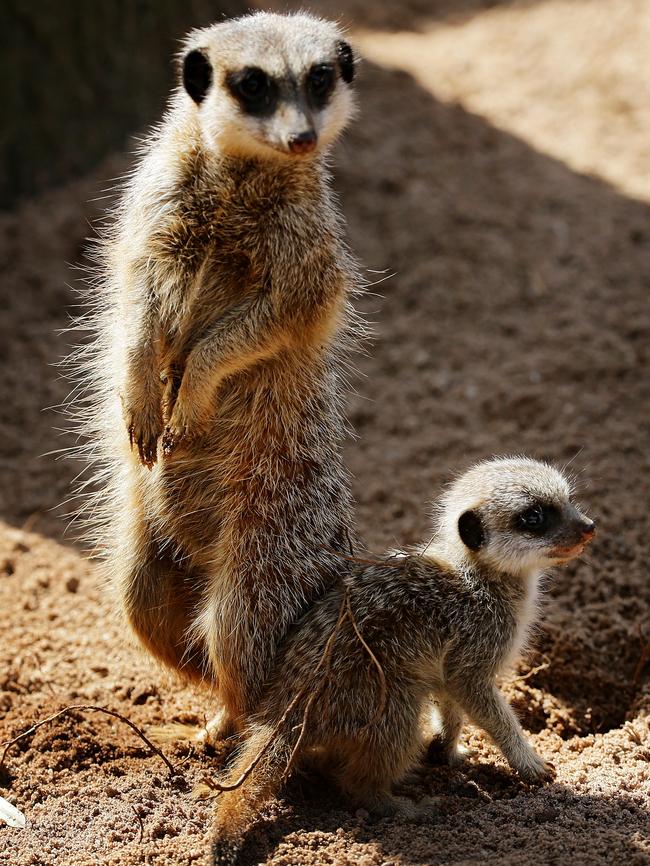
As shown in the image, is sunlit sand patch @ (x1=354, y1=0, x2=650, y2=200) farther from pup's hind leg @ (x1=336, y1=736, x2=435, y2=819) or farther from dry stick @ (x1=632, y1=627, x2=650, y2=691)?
pup's hind leg @ (x1=336, y1=736, x2=435, y2=819)

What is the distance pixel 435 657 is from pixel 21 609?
6.08 ft

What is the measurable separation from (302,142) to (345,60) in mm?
661

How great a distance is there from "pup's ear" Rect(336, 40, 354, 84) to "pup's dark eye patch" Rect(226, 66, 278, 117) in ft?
1.23

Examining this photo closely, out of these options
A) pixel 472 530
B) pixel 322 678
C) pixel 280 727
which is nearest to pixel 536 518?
pixel 472 530

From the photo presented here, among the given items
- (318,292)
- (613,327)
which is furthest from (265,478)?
(613,327)

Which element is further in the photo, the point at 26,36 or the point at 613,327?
the point at 26,36

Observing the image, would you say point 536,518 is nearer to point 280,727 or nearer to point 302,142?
point 280,727

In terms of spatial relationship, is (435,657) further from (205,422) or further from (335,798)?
(205,422)

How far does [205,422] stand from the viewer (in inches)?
130

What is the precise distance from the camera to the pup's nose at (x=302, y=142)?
2.88m

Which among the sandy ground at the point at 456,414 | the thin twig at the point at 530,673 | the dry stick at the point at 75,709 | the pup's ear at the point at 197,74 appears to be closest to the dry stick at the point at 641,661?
the sandy ground at the point at 456,414

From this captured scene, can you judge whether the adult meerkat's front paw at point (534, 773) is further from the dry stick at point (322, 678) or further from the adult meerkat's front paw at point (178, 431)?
the adult meerkat's front paw at point (178, 431)

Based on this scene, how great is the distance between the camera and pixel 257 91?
10.1 feet

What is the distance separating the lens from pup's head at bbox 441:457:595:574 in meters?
3.32
